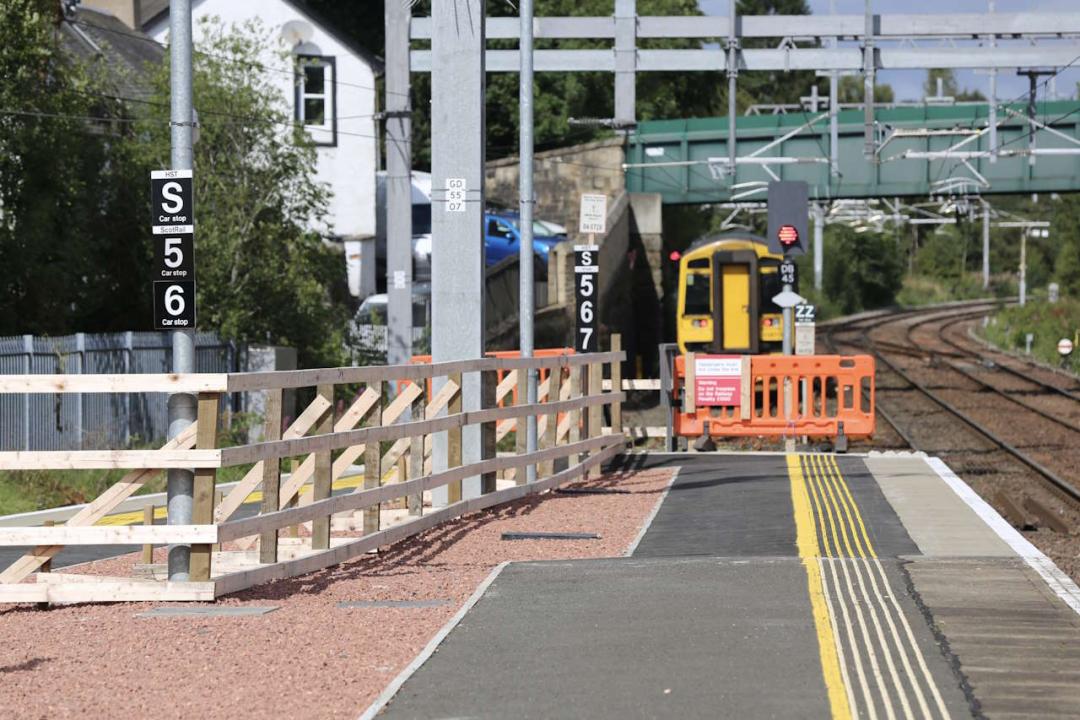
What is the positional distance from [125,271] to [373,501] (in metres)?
19.0

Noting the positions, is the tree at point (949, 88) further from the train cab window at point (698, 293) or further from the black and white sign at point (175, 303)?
the black and white sign at point (175, 303)

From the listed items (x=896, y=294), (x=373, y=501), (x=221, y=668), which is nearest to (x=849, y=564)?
(x=373, y=501)

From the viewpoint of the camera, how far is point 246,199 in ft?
96.7

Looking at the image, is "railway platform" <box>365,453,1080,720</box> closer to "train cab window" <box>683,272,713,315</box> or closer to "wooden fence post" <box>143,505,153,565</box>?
"wooden fence post" <box>143,505,153,565</box>

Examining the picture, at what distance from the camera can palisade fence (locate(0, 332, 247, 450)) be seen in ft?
74.4

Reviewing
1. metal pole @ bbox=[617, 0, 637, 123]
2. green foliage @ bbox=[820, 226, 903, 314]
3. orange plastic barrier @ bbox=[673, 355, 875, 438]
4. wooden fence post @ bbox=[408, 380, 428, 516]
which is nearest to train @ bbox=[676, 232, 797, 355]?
metal pole @ bbox=[617, 0, 637, 123]

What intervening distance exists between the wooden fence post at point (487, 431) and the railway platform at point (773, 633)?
273 centimetres

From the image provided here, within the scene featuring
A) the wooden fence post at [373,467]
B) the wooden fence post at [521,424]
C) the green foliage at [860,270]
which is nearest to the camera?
the wooden fence post at [373,467]

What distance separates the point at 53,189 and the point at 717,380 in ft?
36.7

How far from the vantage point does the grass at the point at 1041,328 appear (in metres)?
50.9

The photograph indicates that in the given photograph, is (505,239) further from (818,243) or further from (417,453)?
(818,243)

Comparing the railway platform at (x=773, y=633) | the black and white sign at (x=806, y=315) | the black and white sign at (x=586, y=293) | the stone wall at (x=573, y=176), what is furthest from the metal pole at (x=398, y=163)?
the stone wall at (x=573, y=176)

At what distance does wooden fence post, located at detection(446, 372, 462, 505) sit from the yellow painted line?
9.73ft

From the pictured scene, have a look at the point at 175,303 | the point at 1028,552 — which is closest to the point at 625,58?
the point at 1028,552
